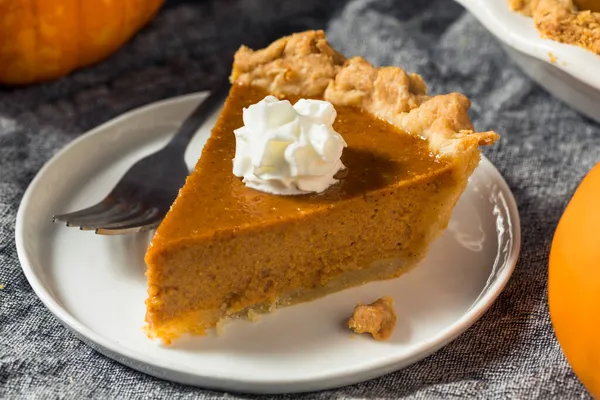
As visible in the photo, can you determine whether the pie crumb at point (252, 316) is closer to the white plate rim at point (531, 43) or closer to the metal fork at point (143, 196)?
the metal fork at point (143, 196)

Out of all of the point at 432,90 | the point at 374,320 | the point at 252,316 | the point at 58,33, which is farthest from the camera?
the point at 432,90

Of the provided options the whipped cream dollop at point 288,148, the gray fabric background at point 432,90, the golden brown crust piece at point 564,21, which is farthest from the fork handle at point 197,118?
the golden brown crust piece at point 564,21

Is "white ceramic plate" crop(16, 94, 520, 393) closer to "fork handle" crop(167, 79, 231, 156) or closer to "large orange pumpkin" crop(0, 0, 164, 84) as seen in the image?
"fork handle" crop(167, 79, 231, 156)

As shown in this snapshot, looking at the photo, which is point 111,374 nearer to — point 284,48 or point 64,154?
point 64,154

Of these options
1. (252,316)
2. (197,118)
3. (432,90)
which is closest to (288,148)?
(252,316)

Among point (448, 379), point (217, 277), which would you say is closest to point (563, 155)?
point (448, 379)

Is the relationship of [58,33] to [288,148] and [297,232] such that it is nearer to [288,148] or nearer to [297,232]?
[288,148]
